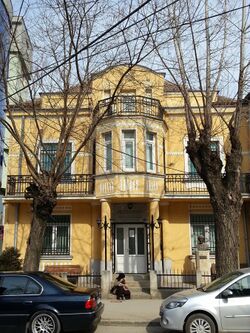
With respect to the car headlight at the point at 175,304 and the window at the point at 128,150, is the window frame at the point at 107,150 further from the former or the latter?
the car headlight at the point at 175,304

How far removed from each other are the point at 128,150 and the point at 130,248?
5.03 metres

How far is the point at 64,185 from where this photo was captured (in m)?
20.6

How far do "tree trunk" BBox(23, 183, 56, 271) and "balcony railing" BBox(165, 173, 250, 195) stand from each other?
8.36 metres

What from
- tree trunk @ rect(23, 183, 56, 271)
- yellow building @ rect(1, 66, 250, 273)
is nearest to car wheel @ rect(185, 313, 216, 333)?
tree trunk @ rect(23, 183, 56, 271)

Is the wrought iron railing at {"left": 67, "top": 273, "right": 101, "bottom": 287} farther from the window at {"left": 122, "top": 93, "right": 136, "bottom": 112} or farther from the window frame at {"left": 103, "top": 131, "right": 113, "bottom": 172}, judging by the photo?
the window at {"left": 122, "top": 93, "right": 136, "bottom": 112}

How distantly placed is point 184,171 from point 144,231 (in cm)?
379

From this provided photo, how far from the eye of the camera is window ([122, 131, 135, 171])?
19562mm

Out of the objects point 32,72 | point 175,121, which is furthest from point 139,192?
point 32,72

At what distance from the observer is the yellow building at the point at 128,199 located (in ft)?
63.2

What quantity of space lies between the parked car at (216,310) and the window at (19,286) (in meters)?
3.04

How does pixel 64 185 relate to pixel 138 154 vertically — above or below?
below

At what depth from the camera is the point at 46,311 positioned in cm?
859

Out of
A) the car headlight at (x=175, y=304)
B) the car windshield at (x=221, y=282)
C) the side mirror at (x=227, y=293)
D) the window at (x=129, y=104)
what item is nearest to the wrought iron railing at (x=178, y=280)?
the car windshield at (x=221, y=282)

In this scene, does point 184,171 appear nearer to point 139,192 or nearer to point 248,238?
point 139,192
